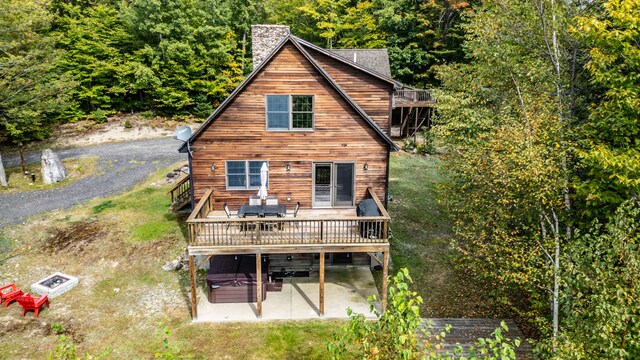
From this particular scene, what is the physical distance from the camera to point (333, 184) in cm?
1677

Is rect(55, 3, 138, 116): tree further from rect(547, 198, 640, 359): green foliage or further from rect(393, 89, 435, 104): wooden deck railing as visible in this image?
rect(547, 198, 640, 359): green foliage

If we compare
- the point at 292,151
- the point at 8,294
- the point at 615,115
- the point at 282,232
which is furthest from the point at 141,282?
the point at 615,115

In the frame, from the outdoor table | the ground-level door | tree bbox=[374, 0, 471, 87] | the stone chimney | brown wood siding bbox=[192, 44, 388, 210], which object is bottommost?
the outdoor table

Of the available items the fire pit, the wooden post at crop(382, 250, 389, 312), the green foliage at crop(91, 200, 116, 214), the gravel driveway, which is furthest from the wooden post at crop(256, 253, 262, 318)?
the gravel driveway

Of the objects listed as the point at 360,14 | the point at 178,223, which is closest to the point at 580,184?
the point at 178,223

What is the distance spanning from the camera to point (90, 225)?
2103 cm

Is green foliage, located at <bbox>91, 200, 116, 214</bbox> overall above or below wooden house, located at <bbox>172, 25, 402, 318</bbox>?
below

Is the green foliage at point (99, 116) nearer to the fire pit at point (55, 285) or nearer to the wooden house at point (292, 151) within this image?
the fire pit at point (55, 285)

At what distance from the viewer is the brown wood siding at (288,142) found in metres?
15.7

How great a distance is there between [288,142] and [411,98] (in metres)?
23.1

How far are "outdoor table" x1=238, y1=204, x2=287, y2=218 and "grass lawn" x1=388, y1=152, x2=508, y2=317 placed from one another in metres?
5.97

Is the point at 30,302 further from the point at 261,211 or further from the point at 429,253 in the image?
the point at 429,253

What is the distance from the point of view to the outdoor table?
15227mm

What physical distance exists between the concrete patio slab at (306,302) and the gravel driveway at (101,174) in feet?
44.3
